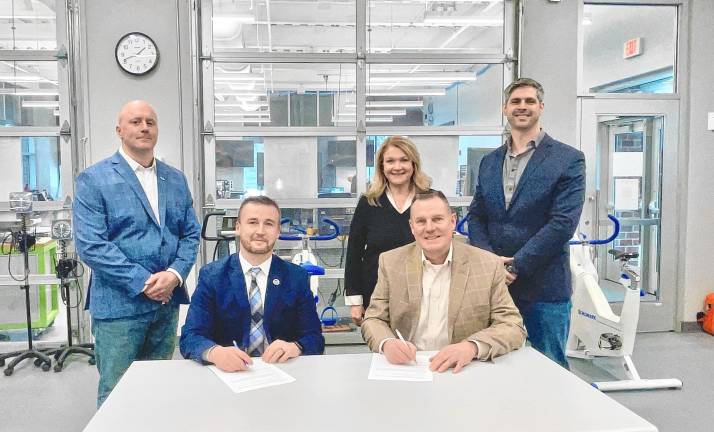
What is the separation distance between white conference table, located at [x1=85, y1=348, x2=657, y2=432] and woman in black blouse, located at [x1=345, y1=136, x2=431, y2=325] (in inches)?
37.0

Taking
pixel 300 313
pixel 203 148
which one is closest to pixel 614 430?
pixel 300 313

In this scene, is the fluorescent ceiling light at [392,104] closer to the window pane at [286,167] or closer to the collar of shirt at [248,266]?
the window pane at [286,167]

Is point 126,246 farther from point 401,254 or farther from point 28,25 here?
point 28,25

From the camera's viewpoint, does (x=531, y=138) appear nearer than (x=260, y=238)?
No

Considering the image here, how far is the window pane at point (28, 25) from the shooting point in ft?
14.0

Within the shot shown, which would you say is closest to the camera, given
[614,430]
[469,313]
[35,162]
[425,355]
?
[614,430]

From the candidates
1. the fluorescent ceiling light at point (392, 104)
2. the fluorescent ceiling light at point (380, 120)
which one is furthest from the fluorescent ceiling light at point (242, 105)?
the fluorescent ceiling light at point (380, 120)

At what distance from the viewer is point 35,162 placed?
4340 millimetres

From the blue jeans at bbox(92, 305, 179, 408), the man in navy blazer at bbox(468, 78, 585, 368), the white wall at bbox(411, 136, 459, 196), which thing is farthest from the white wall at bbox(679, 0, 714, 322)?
the blue jeans at bbox(92, 305, 179, 408)

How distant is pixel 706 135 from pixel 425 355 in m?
4.04

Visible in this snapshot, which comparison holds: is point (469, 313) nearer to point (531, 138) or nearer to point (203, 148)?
point (531, 138)

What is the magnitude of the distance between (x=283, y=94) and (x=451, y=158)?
147 centimetres

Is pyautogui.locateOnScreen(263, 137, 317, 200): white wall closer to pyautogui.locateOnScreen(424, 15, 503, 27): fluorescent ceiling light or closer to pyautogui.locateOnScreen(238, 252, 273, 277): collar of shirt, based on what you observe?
pyautogui.locateOnScreen(424, 15, 503, 27): fluorescent ceiling light

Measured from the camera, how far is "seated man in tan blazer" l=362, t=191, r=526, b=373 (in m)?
1.89
